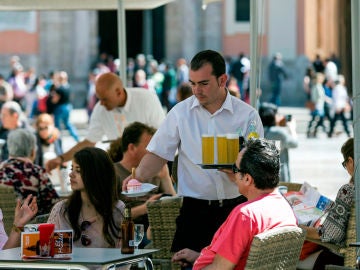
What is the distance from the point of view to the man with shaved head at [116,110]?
1030cm

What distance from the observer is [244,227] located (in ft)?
18.2

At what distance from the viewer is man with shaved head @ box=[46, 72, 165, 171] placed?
10305 millimetres

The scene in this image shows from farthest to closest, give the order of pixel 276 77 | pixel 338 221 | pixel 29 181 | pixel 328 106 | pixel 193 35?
pixel 193 35 < pixel 276 77 < pixel 328 106 < pixel 29 181 < pixel 338 221

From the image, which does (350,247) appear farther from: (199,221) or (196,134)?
(196,134)

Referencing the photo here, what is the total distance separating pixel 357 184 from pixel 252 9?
2.62m

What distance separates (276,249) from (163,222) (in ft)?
7.08

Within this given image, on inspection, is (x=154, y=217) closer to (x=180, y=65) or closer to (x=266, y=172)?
(x=266, y=172)

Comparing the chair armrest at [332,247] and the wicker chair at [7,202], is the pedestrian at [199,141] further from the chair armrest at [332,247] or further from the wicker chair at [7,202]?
the wicker chair at [7,202]

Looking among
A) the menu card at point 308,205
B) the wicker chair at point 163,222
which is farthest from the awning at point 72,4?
the wicker chair at point 163,222

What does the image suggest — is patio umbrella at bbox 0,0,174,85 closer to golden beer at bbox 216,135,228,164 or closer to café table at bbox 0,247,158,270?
golden beer at bbox 216,135,228,164

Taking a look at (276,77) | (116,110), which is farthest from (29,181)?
(276,77)

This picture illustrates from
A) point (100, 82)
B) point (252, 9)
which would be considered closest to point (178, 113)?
point (252, 9)

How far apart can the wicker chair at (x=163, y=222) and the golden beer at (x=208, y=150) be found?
1215 mm

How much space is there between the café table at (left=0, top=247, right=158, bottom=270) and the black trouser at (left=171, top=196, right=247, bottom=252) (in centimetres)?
44
